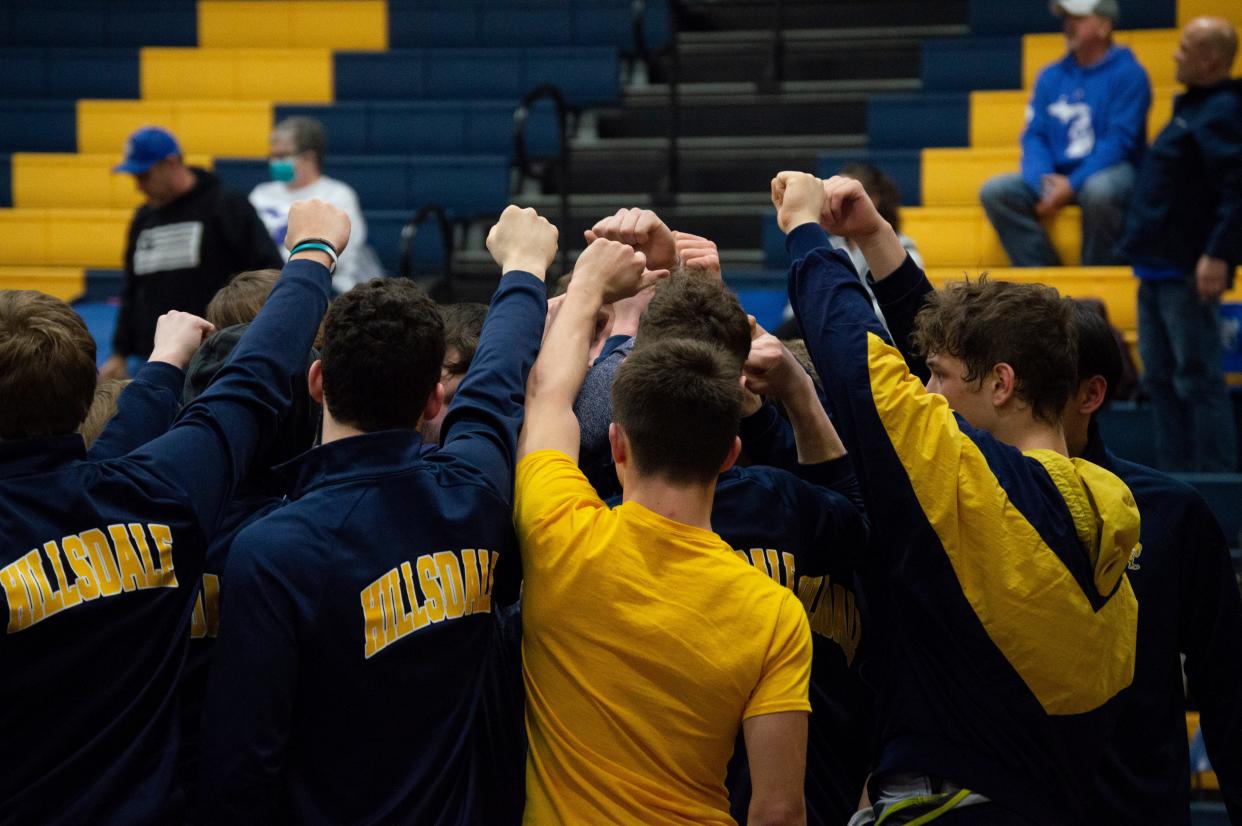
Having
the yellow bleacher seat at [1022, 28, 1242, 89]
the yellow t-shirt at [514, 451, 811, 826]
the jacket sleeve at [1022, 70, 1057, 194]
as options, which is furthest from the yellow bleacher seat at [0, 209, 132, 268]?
the yellow t-shirt at [514, 451, 811, 826]

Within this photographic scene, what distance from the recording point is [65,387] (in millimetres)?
2176

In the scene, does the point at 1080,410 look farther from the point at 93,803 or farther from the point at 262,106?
the point at 262,106

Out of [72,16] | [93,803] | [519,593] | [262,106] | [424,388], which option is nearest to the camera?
[93,803]

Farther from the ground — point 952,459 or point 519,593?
point 952,459

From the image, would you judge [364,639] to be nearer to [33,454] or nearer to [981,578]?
[33,454]

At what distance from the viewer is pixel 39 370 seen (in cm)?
216

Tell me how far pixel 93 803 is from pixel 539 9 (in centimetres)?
798

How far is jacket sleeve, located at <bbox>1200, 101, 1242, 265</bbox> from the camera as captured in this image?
5555mm

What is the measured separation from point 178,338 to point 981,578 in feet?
4.88

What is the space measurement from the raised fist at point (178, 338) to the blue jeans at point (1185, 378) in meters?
4.10

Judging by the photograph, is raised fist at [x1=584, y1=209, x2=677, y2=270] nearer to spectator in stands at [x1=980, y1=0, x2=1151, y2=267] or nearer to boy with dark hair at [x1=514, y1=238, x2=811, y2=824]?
boy with dark hair at [x1=514, y1=238, x2=811, y2=824]

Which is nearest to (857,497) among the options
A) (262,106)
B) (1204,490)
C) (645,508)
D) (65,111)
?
(645,508)

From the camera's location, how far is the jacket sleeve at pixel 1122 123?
265 inches

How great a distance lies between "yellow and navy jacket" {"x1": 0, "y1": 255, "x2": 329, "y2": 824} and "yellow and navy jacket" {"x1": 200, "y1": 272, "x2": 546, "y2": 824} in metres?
0.13
